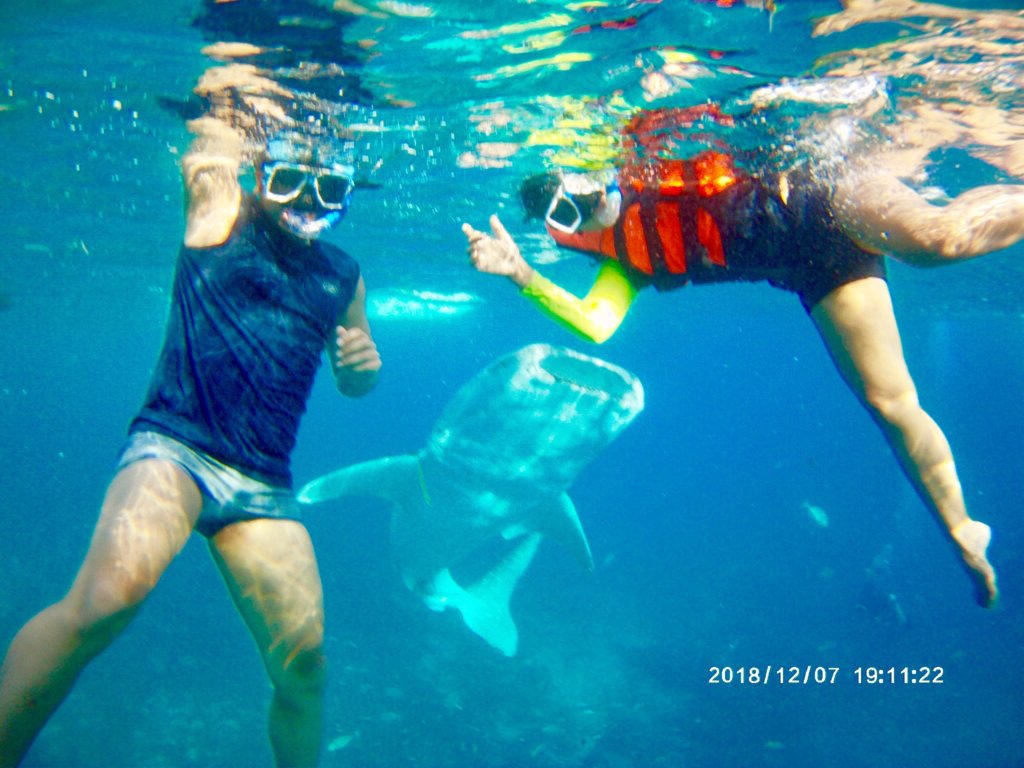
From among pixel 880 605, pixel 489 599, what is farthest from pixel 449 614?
pixel 880 605

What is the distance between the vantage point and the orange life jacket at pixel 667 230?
14.3ft

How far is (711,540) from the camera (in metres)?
50.5

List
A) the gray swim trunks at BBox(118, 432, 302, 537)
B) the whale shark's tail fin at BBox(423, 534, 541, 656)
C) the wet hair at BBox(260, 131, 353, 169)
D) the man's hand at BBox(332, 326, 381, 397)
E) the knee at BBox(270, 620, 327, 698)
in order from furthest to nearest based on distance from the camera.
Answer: the whale shark's tail fin at BBox(423, 534, 541, 656)
the wet hair at BBox(260, 131, 353, 169)
the man's hand at BBox(332, 326, 381, 397)
the knee at BBox(270, 620, 327, 698)
the gray swim trunks at BBox(118, 432, 302, 537)

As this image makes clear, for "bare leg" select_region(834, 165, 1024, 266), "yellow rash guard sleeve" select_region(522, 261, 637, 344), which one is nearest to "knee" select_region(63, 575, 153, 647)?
"yellow rash guard sleeve" select_region(522, 261, 637, 344)

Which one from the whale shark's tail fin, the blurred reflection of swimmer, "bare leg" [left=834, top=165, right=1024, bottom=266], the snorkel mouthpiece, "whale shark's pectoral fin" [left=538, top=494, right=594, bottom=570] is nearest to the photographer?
"bare leg" [left=834, top=165, right=1024, bottom=266]

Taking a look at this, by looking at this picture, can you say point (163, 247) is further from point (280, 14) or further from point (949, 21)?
point (949, 21)

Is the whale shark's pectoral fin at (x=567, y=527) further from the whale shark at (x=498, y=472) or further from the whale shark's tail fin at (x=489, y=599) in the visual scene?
the whale shark's tail fin at (x=489, y=599)

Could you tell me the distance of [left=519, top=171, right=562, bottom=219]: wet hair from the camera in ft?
14.5

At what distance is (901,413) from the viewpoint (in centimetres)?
398

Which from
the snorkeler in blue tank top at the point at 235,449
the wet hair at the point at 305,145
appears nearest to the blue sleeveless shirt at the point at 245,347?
the snorkeler in blue tank top at the point at 235,449

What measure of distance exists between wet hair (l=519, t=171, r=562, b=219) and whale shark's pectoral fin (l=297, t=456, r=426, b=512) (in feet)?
24.7

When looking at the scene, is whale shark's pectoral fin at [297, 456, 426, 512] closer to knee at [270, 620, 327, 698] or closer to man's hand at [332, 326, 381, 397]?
man's hand at [332, 326, 381, 397]

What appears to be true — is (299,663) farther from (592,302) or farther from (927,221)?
(927,221)

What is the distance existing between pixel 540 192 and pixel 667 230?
945mm
